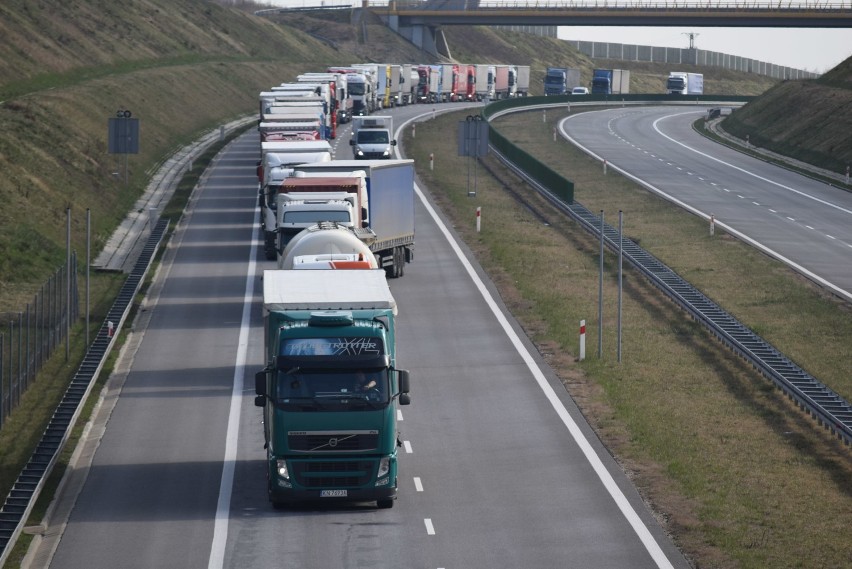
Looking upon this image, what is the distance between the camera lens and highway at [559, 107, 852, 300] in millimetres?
58219

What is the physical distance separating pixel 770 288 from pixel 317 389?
2882cm

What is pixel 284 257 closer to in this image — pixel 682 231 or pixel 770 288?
pixel 770 288

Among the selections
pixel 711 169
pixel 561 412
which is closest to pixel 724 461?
pixel 561 412

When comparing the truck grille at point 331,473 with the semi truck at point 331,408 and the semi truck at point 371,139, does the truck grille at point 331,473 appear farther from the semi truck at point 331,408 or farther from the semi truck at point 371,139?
the semi truck at point 371,139

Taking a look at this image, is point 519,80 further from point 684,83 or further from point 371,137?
point 371,137

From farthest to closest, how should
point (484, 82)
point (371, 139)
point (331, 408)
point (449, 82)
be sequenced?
point (484, 82) → point (449, 82) → point (371, 139) → point (331, 408)

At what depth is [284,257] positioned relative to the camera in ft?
117

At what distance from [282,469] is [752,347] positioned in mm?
18372

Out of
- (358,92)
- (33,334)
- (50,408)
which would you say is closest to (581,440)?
(50,408)

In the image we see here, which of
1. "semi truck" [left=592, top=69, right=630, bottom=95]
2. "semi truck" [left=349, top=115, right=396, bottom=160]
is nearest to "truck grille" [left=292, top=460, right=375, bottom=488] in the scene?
"semi truck" [left=349, top=115, right=396, bottom=160]

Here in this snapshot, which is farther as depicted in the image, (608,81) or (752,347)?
(608,81)

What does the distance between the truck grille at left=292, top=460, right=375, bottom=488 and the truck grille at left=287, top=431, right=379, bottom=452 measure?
24 cm

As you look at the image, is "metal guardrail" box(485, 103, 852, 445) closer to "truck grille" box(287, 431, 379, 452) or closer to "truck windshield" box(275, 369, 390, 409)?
"truck grille" box(287, 431, 379, 452)

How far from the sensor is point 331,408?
2416 centimetres
